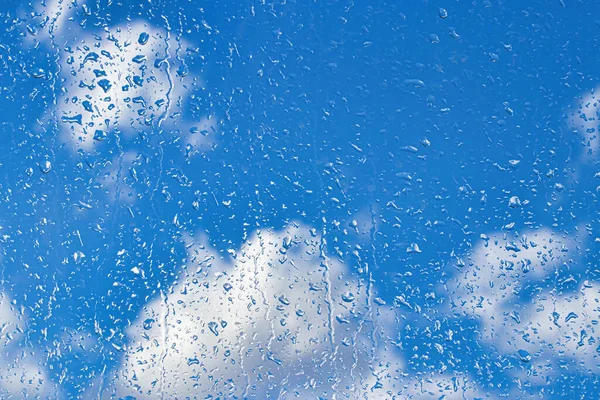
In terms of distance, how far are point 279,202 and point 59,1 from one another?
1404mm

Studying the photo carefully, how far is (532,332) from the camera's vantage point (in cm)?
265

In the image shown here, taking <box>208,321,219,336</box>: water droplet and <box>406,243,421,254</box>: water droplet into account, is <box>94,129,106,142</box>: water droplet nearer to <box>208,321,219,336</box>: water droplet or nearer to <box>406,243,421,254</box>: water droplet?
<box>208,321,219,336</box>: water droplet

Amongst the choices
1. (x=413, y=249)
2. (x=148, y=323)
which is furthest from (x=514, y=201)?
(x=148, y=323)

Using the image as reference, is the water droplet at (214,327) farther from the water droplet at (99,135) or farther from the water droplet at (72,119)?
the water droplet at (72,119)

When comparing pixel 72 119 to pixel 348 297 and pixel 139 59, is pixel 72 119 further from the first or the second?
pixel 348 297

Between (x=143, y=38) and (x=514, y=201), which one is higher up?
(x=143, y=38)

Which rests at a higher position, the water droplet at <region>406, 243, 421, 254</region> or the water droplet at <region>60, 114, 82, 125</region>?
the water droplet at <region>60, 114, 82, 125</region>

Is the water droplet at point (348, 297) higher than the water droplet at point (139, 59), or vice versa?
the water droplet at point (139, 59)

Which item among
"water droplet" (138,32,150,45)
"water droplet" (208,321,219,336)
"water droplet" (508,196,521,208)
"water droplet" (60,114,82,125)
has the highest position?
"water droplet" (138,32,150,45)

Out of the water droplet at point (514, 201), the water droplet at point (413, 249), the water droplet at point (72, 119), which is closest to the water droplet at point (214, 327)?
the water droplet at point (413, 249)

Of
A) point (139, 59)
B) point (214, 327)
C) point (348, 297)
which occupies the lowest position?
point (214, 327)

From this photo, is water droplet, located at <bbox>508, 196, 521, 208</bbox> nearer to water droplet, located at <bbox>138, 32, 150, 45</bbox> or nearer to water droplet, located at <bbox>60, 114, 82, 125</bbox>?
water droplet, located at <bbox>138, 32, 150, 45</bbox>

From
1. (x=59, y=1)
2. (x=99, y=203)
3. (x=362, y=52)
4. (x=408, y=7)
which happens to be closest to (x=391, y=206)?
(x=362, y=52)

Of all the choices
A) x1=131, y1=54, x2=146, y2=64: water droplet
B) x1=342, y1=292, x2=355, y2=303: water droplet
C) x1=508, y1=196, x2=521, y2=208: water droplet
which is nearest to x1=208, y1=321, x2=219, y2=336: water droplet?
x1=342, y1=292, x2=355, y2=303: water droplet
